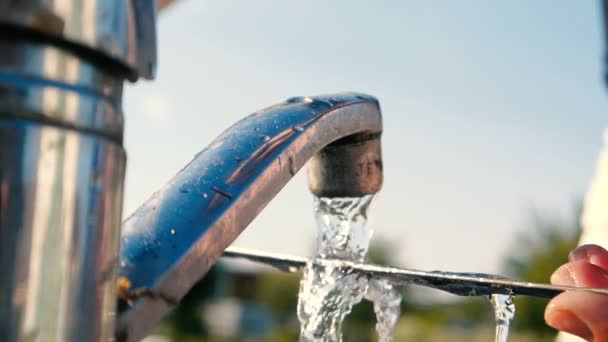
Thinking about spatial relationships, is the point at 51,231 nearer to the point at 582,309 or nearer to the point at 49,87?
the point at 49,87

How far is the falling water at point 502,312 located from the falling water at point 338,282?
2.5 inches

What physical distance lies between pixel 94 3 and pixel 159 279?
10cm

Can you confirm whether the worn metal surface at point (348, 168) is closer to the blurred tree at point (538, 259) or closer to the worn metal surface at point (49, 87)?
the worn metal surface at point (49, 87)

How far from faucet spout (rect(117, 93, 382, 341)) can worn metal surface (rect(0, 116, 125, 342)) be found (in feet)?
0.17

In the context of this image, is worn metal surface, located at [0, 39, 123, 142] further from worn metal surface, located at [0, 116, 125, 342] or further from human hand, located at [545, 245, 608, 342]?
human hand, located at [545, 245, 608, 342]

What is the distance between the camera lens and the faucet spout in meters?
0.27

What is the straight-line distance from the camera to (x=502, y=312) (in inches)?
14.8

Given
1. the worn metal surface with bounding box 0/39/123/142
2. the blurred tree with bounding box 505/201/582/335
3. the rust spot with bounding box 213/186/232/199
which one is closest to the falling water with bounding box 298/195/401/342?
the rust spot with bounding box 213/186/232/199

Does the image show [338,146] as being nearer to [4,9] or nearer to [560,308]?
[560,308]

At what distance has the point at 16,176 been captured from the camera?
0.19m

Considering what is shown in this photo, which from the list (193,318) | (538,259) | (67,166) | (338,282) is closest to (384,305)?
(338,282)

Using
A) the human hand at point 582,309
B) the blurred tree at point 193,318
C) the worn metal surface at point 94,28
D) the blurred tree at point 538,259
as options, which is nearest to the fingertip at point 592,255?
the human hand at point 582,309

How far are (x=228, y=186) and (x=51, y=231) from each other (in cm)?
12

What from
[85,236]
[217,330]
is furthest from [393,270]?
[217,330]
